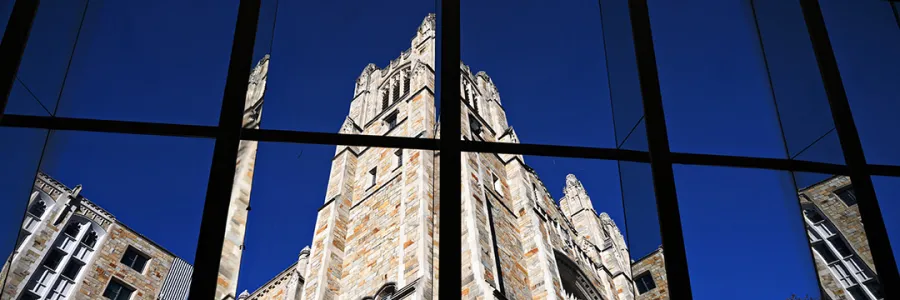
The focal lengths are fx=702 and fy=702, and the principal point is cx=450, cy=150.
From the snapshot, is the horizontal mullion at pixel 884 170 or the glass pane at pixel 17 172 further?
the horizontal mullion at pixel 884 170

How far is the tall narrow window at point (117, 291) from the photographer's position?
90.7 ft

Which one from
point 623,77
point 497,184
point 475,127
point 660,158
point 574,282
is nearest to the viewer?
point 660,158

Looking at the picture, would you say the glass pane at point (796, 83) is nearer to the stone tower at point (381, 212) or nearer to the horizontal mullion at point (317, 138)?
the horizontal mullion at point (317, 138)

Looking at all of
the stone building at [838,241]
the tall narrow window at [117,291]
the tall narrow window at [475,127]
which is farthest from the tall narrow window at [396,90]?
the stone building at [838,241]

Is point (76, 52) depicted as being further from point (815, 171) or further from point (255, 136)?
point (815, 171)

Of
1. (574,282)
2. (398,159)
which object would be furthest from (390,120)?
(574,282)

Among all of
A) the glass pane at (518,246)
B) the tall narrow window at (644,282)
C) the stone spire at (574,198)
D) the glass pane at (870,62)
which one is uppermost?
the stone spire at (574,198)

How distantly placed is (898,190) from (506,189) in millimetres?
21254

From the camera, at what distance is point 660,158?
6273 millimetres

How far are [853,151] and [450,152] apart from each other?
12.8 ft

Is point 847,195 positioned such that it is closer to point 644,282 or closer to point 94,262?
point 644,282

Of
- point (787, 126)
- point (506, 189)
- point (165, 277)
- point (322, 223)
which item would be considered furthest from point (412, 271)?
point (165, 277)

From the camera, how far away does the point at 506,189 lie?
1109 inches

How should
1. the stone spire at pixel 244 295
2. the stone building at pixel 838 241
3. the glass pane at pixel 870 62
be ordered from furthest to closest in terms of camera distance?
1. the stone spire at pixel 244 295
2. the glass pane at pixel 870 62
3. the stone building at pixel 838 241
